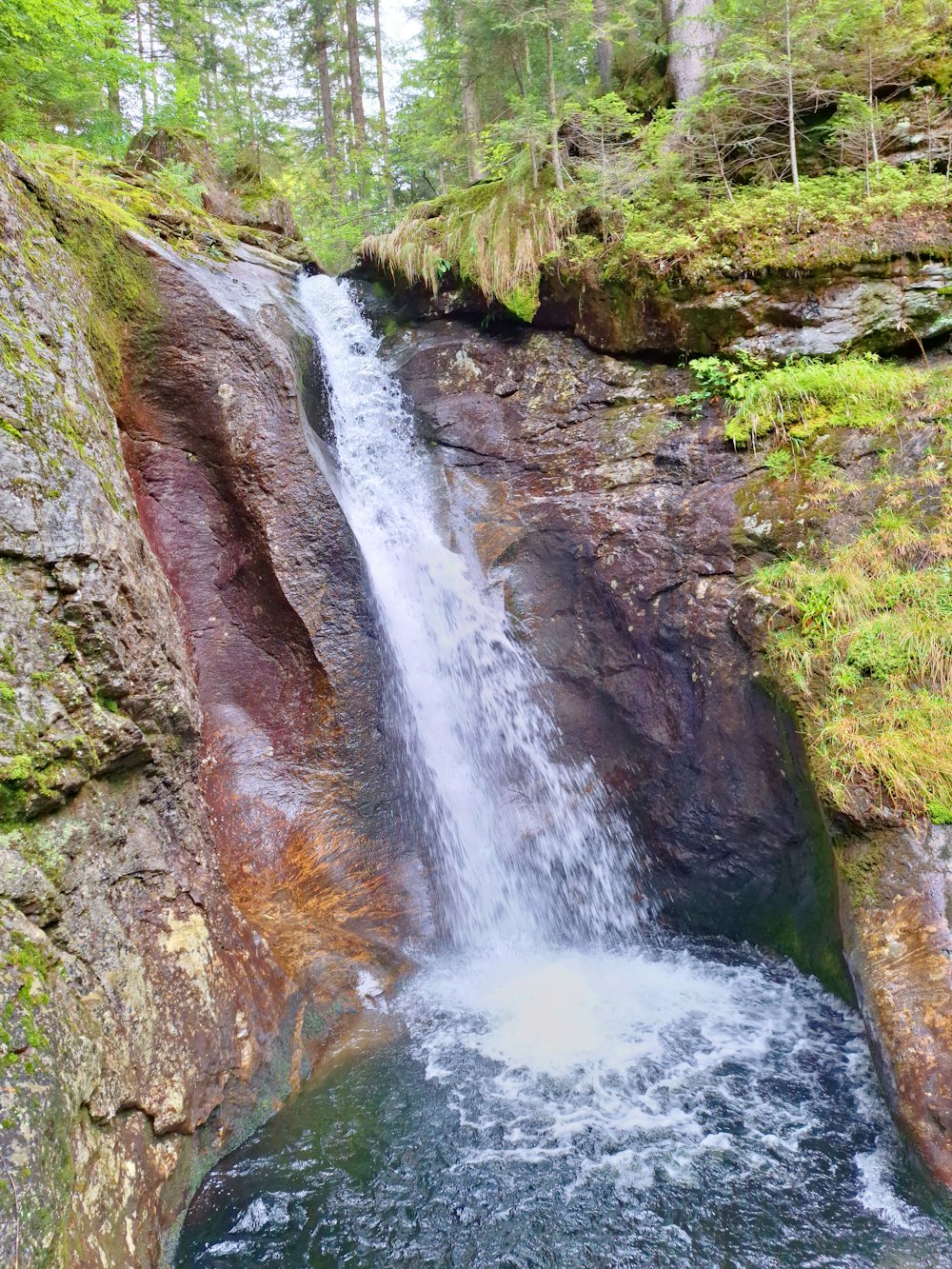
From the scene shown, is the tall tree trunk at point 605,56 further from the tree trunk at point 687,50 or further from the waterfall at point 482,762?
the waterfall at point 482,762

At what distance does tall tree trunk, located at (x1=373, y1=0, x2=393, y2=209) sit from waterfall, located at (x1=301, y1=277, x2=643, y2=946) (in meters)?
10.2

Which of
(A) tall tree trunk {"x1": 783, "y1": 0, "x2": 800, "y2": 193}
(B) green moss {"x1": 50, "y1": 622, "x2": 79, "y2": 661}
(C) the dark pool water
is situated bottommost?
(C) the dark pool water

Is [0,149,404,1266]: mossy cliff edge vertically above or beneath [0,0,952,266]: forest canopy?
beneath

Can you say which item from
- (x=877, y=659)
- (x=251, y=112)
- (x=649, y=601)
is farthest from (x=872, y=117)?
(x=251, y=112)

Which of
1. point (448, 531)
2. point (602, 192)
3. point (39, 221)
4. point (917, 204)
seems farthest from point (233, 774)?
point (917, 204)

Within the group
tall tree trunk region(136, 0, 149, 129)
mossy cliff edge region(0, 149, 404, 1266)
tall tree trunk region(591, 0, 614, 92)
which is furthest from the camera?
tall tree trunk region(591, 0, 614, 92)

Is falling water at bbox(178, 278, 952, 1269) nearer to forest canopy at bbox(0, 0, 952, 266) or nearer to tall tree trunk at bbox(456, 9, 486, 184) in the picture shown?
forest canopy at bbox(0, 0, 952, 266)

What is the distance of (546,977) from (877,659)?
10.9 ft

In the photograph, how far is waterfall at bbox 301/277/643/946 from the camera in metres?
6.02

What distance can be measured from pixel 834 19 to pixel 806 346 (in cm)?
336

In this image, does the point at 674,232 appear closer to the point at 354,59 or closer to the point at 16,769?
the point at 16,769

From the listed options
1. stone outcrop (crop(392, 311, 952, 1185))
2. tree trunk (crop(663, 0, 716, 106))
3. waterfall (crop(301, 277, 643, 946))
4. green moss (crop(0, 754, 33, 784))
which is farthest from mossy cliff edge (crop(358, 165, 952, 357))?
green moss (crop(0, 754, 33, 784))

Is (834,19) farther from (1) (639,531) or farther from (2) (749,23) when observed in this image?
(1) (639,531)

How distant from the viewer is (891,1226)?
3.17 m
